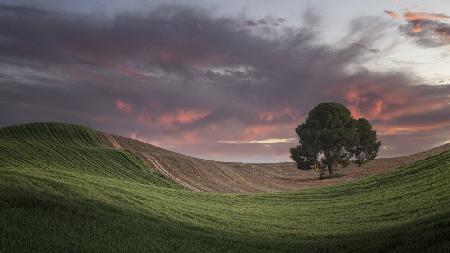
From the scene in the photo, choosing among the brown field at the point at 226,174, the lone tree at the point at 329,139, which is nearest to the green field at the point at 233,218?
the brown field at the point at 226,174

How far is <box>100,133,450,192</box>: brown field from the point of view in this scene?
77688 mm

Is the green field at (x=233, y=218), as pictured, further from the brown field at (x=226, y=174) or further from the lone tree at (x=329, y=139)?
the lone tree at (x=329, y=139)

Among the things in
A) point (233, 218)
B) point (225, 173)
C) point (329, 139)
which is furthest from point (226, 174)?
point (233, 218)

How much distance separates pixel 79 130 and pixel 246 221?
238 ft

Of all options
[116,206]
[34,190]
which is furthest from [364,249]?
[34,190]

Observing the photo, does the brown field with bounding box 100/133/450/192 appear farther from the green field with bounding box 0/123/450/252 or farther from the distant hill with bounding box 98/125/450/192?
the green field with bounding box 0/123/450/252

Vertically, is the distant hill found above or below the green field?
above

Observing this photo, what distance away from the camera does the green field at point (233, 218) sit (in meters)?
19.6

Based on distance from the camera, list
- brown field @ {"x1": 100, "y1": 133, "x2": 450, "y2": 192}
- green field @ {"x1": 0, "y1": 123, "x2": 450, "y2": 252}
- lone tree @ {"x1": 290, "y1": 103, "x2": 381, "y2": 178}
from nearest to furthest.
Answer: green field @ {"x1": 0, "y1": 123, "x2": 450, "y2": 252} → brown field @ {"x1": 100, "y1": 133, "x2": 450, "y2": 192} → lone tree @ {"x1": 290, "y1": 103, "x2": 381, "y2": 178}

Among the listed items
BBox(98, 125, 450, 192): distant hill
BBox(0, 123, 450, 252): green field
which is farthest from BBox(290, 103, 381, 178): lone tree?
BBox(0, 123, 450, 252): green field

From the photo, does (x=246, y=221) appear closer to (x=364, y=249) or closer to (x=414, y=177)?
(x=364, y=249)

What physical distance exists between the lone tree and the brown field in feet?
14.0

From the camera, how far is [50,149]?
232ft

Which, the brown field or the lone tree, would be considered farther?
the lone tree
